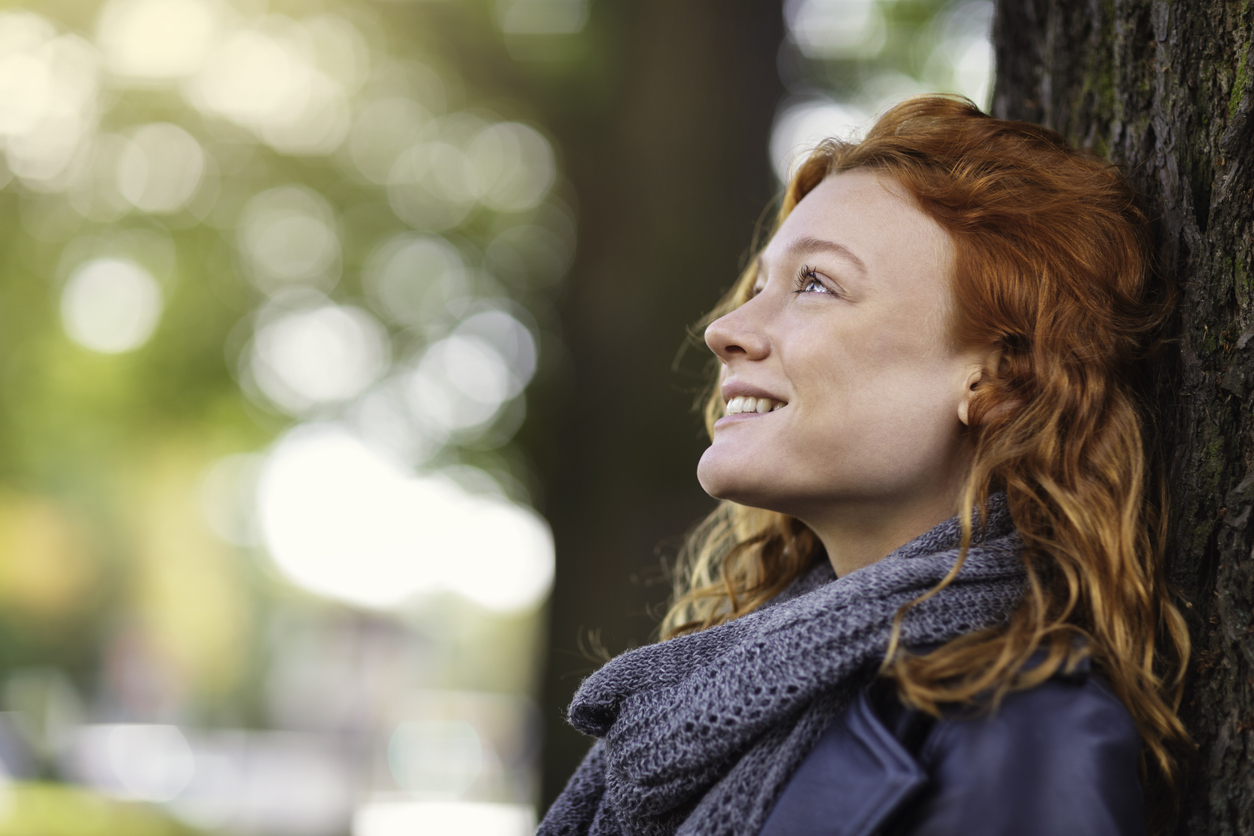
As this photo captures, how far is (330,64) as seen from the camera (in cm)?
814

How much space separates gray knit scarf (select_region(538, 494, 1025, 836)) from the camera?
5.23ft

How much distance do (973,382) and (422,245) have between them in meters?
6.51

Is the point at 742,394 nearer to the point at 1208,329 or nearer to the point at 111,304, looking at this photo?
the point at 1208,329

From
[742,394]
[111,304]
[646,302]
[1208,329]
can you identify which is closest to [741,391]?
[742,394]

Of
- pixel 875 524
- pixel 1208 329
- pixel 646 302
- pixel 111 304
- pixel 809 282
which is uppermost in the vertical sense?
pixel 111 304

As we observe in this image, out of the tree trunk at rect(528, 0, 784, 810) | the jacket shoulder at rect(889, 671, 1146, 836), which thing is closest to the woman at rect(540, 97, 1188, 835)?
the jacket shoulder at rect(889, 671, 1146, 836)

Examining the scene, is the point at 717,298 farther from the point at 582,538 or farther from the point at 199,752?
the point at 199,752

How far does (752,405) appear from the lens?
6.59ft

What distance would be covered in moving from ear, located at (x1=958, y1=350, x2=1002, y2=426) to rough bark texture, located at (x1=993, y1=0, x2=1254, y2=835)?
0.32 metres

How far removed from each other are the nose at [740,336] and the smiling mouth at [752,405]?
0.08 metres

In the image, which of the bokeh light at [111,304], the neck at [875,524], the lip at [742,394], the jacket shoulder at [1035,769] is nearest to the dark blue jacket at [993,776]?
the jacket shoulder at [1035,769]

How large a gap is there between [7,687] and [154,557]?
3896 mm

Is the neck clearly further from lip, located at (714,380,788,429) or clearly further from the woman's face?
lip, located at (714,380,788,429)

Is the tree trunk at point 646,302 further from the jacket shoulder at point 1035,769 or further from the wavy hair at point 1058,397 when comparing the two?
the jacket shoulder at point 1035,769
